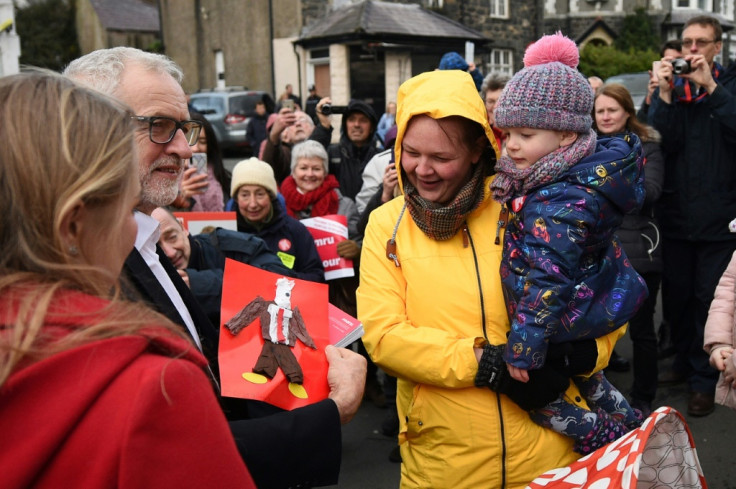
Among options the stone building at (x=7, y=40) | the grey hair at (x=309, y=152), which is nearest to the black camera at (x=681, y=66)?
the grey hair at (x=309, y=152)

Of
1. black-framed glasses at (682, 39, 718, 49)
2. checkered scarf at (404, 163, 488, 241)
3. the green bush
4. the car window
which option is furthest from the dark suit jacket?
the green bush

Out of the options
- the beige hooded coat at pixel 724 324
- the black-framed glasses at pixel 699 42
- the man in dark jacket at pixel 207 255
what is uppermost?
the black-framed glasses at pixel 699 42

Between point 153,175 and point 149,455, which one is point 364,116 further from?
point 149,455

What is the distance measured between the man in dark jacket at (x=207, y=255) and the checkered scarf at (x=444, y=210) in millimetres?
756

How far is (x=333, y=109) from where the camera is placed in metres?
6.28

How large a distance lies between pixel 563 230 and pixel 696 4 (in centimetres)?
3798

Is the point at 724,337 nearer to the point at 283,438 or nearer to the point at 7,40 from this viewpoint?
the point at 283,438

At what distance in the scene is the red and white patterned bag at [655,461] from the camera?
177cm

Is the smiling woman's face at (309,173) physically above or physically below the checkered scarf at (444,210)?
below

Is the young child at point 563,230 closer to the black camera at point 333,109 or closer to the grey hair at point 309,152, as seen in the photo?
the grey hair at point 309,152

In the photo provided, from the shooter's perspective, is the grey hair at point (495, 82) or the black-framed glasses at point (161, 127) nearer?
the black-framed glasses at point (161, 127)

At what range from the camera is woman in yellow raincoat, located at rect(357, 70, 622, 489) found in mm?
2131

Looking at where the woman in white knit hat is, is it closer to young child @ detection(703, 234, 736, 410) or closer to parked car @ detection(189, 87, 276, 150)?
young child @ detection(703, 234, 736, 410)

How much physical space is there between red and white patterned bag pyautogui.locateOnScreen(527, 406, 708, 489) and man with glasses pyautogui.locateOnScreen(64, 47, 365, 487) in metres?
0.62
